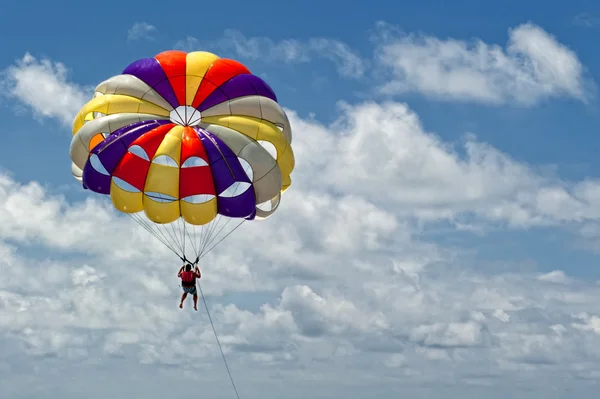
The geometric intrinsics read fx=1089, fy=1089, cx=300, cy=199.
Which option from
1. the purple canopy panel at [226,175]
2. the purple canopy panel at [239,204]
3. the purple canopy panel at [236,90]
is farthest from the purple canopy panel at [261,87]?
the purple canopy panel at [239,204]

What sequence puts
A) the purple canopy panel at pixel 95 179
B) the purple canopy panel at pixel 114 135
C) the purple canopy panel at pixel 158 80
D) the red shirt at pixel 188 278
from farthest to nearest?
the purple canopy panel at pixel 158 80, the purple canopy panel at pixel 95 179, the purple canopy panel at pixel 114 135, the red shirt at pixel 188 278

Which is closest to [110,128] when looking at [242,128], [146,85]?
[146,85]

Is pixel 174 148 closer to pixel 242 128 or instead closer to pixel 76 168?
pixel 242 128

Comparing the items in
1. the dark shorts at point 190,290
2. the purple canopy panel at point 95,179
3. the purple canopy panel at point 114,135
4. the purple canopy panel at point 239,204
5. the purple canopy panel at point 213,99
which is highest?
the purple canopy panel at point 213,99

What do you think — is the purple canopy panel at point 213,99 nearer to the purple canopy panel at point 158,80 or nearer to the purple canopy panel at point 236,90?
the purple canopy panel at point 236,90

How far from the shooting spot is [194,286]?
45844 mm

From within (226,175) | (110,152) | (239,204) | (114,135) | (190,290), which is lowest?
(190,290)

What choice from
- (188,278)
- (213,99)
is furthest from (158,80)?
(188,278)

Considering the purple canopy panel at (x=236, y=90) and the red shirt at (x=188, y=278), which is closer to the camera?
the red shirt at (x=188, y=278)

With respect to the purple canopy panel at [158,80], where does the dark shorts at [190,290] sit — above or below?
below

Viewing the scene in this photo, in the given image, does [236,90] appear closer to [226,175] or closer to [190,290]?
[226,175]

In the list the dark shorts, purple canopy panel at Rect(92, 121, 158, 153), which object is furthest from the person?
purple canopy panel at Rect(92, 121, 158, 153)

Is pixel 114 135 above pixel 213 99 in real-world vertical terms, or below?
below

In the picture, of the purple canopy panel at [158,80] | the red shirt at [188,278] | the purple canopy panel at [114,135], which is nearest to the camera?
the red shirt at [188,278]
